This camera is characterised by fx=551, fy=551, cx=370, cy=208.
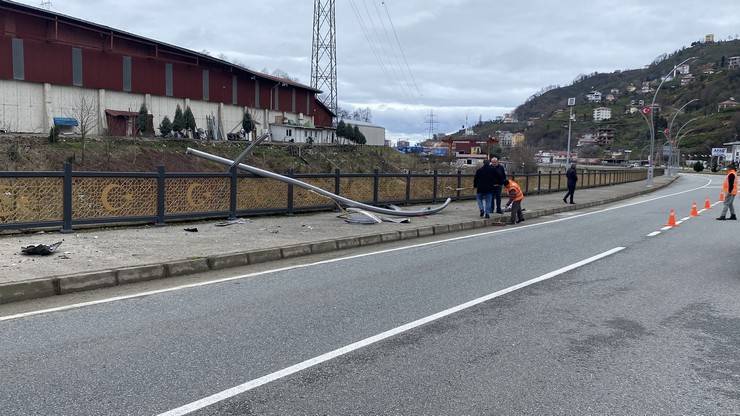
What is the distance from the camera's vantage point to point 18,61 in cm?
4244

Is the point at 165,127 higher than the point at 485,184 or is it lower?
higher

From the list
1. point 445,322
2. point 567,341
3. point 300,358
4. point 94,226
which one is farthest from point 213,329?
point 94,226

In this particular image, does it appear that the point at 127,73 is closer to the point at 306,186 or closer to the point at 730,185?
the point at 306,186

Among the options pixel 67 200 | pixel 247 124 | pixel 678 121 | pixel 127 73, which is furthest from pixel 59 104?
pixel 678 121

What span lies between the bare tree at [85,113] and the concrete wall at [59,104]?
0.09m

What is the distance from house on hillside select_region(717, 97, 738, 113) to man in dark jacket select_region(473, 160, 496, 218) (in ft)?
538

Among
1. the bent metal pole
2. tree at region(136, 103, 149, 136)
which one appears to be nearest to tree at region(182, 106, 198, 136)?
tree at region(136, 103, 149, 136)

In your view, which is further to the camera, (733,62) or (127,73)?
(733,62)

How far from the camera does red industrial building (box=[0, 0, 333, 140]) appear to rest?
1665 inches

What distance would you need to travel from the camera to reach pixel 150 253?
9.05 metres

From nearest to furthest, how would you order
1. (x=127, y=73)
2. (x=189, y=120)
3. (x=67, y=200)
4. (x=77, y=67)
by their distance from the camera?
(x=67, y=200) → (x=77, y=67) → (x=127, y=73) → (x=189, y=120)

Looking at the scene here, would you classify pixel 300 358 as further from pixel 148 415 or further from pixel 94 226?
pixel 94 226

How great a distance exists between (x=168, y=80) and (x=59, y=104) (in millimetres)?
11789

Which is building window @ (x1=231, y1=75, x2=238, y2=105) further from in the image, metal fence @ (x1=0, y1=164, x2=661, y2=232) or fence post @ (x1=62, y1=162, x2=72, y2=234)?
fence post @ (x1=62, y1=162, x2=72, y2=234)
